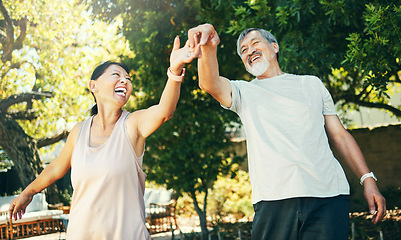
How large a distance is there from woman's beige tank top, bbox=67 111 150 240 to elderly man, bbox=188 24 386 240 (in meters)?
0.58

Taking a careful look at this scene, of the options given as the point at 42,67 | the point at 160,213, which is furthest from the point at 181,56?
the point at 42,67

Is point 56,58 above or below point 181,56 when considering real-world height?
above

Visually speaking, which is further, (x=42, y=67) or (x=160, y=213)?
(x=42, y=67)

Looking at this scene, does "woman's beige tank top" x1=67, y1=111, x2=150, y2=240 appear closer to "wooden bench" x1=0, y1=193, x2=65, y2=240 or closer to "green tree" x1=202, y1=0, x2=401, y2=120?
"green tree" x1=202, y1=0, x2=401, y2=120

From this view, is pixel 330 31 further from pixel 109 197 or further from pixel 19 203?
pixel 19 203

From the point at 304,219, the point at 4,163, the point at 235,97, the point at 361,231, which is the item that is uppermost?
the point at 4,163

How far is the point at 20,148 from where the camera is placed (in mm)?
12250

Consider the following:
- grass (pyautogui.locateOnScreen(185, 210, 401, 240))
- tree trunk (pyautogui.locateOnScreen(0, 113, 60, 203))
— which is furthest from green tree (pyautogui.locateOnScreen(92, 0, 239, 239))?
tree trunk (pyautogui.locateOnScreen(0, 113, 60, 203))

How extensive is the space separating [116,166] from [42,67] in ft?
36.5

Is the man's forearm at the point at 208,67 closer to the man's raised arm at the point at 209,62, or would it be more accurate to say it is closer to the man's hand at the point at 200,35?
the man's raised arm at the point at 209,62

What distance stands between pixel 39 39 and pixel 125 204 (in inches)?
425

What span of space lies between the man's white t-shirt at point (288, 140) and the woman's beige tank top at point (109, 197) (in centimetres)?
63

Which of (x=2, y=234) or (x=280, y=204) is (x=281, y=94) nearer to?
(x=280, y=204)

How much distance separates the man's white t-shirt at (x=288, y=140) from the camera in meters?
2.14
